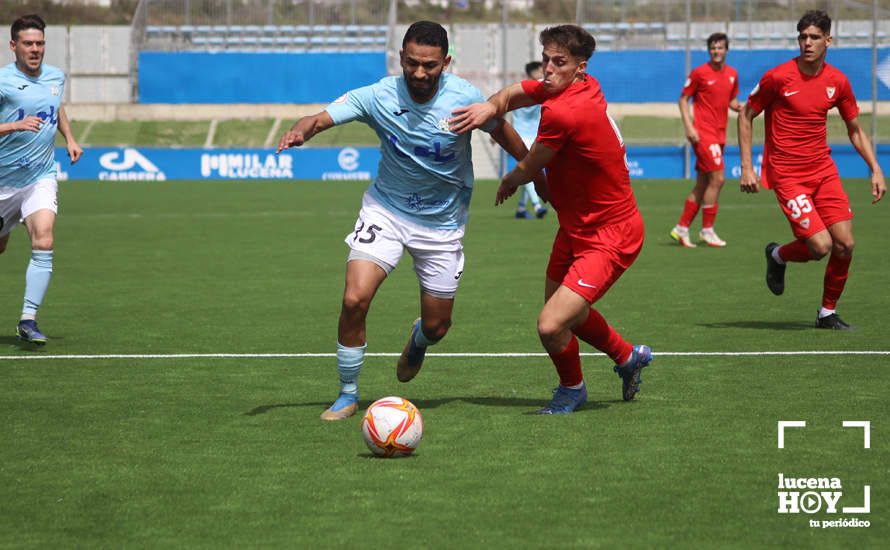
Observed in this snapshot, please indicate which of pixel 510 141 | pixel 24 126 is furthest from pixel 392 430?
pixel 24 126

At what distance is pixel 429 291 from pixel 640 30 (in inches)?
1262

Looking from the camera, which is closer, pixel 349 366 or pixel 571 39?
pixel 571 39

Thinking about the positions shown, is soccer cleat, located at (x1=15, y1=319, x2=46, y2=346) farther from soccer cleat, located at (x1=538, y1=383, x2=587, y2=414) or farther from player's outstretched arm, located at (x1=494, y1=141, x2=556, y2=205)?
player's outstretched arm, located at (x1=494, y1=141, x2=556, y2=205)

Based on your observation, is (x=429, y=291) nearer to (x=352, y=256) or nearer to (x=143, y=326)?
(x=352, y=256)

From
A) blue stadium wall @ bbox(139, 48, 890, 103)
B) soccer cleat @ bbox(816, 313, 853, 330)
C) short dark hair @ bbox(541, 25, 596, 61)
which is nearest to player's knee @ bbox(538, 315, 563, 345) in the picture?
short dark hair @ bbox(541, 25, 596, 61)

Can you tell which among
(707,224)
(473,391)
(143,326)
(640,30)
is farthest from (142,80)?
(473,391)

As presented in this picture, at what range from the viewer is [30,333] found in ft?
31.9

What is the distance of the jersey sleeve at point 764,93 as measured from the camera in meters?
10.3

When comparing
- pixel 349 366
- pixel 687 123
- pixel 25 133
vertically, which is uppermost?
pixel 25 133

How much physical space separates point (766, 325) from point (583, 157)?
408 centimetres

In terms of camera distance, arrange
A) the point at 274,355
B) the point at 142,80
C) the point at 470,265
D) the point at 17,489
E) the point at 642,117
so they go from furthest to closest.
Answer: the point at 142,80, the point at 642,117, the point at 470,265, the point at 274,355, the point at 17,489

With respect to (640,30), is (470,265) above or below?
below

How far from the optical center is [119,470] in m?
5.91

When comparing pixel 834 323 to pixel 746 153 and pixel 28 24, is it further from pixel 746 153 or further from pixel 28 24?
pixel 28 24
